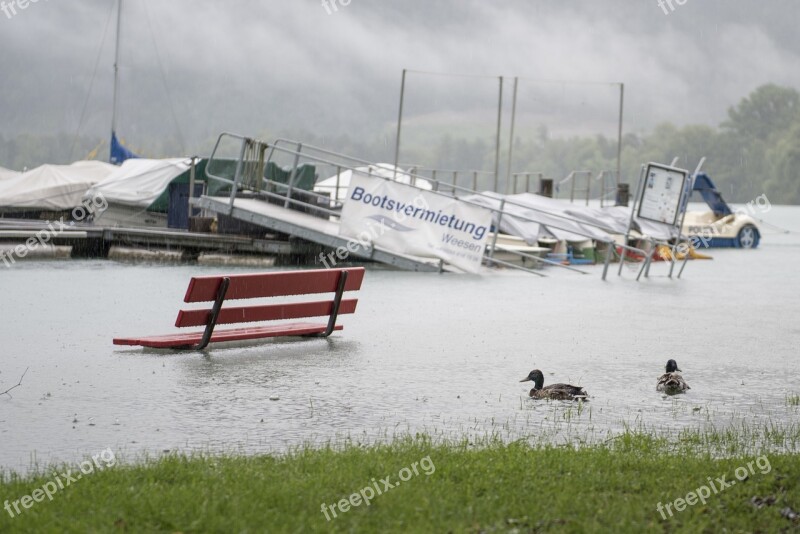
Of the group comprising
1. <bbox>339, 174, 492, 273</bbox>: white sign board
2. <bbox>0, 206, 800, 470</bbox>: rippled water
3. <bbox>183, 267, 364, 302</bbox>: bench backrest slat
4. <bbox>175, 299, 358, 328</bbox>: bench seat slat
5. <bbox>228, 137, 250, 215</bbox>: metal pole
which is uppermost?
<bbox>228, 137, 250, 215</bbox>: metal pole

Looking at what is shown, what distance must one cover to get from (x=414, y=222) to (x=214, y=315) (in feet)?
44.6

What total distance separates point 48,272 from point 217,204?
4.57 m

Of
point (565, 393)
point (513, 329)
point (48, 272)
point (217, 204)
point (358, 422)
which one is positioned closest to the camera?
point (358, 422)

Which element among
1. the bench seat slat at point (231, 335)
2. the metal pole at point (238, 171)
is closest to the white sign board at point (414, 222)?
the metal pole at point (238, 171)

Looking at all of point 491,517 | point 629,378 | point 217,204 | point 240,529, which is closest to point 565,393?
point 629,378

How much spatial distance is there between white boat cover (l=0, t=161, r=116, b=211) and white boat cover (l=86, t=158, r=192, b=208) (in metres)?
4.35

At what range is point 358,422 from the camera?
28.6 ft

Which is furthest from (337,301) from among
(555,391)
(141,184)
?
(141,184)

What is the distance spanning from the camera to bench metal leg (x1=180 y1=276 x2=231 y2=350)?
12.2 meters

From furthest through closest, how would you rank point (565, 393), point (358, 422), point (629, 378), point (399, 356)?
point (399, 356) → point (629, 378) → point (565, 393) → point (358, 422)

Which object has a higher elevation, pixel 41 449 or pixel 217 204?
pixel 217 204

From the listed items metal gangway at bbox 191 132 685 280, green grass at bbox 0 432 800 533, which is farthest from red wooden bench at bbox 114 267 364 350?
metal gangway at bbox 191 132 685 280

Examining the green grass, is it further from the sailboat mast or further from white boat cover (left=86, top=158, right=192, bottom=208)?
the sailboat mast

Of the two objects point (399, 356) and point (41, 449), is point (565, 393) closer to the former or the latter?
point (399, 356)
